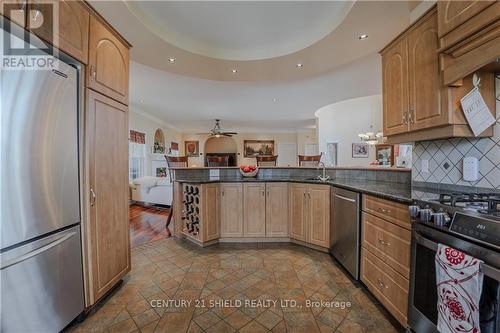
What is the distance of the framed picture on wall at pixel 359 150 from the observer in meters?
7.92

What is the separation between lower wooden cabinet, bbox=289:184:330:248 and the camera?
9.21ft

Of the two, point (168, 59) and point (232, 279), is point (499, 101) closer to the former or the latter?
point (232, 279)

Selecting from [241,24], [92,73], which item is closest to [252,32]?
[241,24]

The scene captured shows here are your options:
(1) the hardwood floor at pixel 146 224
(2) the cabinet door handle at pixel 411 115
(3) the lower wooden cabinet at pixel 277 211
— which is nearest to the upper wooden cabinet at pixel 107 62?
(3) the lower wooden cabinet at pixel 277 211

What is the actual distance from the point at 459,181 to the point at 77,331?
2.95m

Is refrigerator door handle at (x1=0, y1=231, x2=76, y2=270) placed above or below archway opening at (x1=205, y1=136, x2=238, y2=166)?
below

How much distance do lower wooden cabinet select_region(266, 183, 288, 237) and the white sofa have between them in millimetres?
3282

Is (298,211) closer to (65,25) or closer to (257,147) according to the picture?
Answer: (65,25)

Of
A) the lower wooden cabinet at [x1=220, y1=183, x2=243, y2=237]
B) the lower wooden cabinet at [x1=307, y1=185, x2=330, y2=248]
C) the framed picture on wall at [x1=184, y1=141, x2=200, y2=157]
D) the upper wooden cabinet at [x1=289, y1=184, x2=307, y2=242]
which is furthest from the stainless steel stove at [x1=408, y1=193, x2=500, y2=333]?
the framed picture on wall at [x1=184, y1=141, x2=200, y2=157]

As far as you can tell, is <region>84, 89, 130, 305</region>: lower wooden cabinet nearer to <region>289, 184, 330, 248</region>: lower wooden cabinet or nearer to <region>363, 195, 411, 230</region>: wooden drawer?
<region>289, 184, 330, 248</region>: lower wooden cabinet

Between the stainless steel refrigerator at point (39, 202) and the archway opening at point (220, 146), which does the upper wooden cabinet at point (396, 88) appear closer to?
the stainless steel refrigerator at point (39, 202)

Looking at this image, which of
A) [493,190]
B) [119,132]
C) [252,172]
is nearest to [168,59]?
[119,132]

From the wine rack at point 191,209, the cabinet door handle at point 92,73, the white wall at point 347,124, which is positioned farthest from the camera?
the white wall at point 347,124

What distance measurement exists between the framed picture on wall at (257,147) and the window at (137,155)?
201 inches
